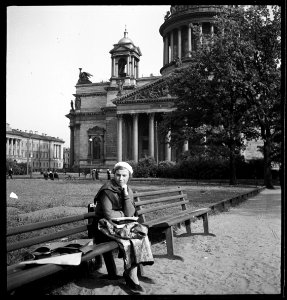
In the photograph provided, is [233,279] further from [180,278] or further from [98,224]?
[98,224]

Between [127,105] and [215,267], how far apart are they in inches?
1986

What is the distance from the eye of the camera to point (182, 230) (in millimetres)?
8320

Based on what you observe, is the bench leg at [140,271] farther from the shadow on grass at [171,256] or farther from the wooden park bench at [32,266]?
the shadow on grass at [171,256]

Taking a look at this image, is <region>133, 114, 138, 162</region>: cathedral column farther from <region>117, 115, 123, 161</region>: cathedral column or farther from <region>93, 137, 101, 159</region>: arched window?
<region>93, 137, 101, 159</region>: arched window

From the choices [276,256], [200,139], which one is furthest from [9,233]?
[200,139]

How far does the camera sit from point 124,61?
2386 inches

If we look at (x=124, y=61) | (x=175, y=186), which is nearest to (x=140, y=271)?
(x=175, y=186)

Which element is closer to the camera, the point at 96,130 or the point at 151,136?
the point at 151,136

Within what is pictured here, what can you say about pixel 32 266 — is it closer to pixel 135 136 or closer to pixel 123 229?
pixel 123 229

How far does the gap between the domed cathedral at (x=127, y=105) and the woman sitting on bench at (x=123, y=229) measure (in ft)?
155

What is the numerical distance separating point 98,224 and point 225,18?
21.9 meters

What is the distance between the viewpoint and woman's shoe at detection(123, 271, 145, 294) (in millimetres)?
4160

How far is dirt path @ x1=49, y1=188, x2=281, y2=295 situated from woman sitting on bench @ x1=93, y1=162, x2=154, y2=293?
263 mm
